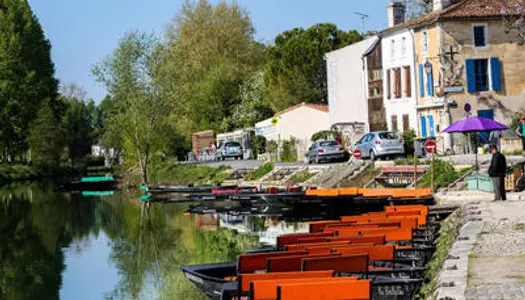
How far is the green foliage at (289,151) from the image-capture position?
67438mm

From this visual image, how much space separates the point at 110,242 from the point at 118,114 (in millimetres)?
34917

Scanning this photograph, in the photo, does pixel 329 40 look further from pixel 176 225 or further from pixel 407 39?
pixel 176 225

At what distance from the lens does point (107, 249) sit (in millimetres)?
34250

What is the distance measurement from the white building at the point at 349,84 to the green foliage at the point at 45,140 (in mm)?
31231

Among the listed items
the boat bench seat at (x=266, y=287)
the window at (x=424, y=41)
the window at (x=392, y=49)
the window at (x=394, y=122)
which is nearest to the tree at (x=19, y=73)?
the window at (x=392, y=49)

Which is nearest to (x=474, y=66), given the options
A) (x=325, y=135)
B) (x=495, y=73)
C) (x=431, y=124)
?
(x=495, y=73)

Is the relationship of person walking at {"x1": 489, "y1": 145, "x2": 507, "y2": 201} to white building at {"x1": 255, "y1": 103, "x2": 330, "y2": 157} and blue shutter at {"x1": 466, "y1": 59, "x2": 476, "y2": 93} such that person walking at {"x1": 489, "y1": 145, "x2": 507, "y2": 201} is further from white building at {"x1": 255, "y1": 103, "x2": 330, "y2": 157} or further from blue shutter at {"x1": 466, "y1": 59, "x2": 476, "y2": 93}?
white building at {"x1": 255, "y1": 103, "x2": 330, "y2": 157}

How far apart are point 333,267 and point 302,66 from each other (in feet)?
222

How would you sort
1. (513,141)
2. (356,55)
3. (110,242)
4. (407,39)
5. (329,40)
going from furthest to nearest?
(329,40), (356,55), (407,39), (513,141), (110,242)

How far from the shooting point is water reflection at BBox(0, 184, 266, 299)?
24.8 m

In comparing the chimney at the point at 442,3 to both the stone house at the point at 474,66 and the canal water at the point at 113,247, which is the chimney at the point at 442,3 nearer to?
the stone house at the point at 474,66

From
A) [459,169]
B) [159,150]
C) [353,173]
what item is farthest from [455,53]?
[159,150]

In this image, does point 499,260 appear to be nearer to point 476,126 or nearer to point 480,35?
point 476,126

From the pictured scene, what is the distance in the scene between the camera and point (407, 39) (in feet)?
189
